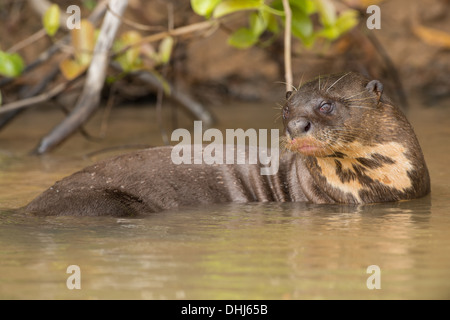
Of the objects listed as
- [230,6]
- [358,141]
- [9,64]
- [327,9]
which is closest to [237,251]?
[358,141]

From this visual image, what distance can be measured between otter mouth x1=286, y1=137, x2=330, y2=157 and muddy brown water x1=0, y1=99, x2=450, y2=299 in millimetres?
253

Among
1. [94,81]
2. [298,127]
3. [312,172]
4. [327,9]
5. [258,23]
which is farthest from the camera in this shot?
[94,81]

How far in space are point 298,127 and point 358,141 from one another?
0.29 metres

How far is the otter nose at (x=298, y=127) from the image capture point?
3346 mm

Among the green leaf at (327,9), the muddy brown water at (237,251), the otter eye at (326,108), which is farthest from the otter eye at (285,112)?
the green leaf at (327,9)

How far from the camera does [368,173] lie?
3.51 meters

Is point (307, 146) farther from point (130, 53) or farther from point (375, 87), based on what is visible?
point (130, 53)

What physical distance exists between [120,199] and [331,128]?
0.93 m

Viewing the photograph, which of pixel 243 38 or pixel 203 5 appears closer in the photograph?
pixel 203 5

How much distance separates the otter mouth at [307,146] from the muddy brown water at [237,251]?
25cm

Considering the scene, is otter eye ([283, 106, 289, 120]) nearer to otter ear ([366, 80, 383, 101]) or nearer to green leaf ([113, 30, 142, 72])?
otter ear ([366, 80, 383, 101])

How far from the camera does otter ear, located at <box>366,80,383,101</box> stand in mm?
3539

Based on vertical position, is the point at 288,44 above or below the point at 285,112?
above

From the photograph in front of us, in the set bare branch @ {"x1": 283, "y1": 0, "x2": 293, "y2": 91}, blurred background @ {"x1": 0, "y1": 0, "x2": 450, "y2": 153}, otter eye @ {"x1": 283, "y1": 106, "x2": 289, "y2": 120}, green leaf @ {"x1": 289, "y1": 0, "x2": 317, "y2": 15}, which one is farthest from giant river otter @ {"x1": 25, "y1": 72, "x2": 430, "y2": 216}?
blurred background @ {"x1": 0, "y1": 0, "x2": 450, "y2": 153}
